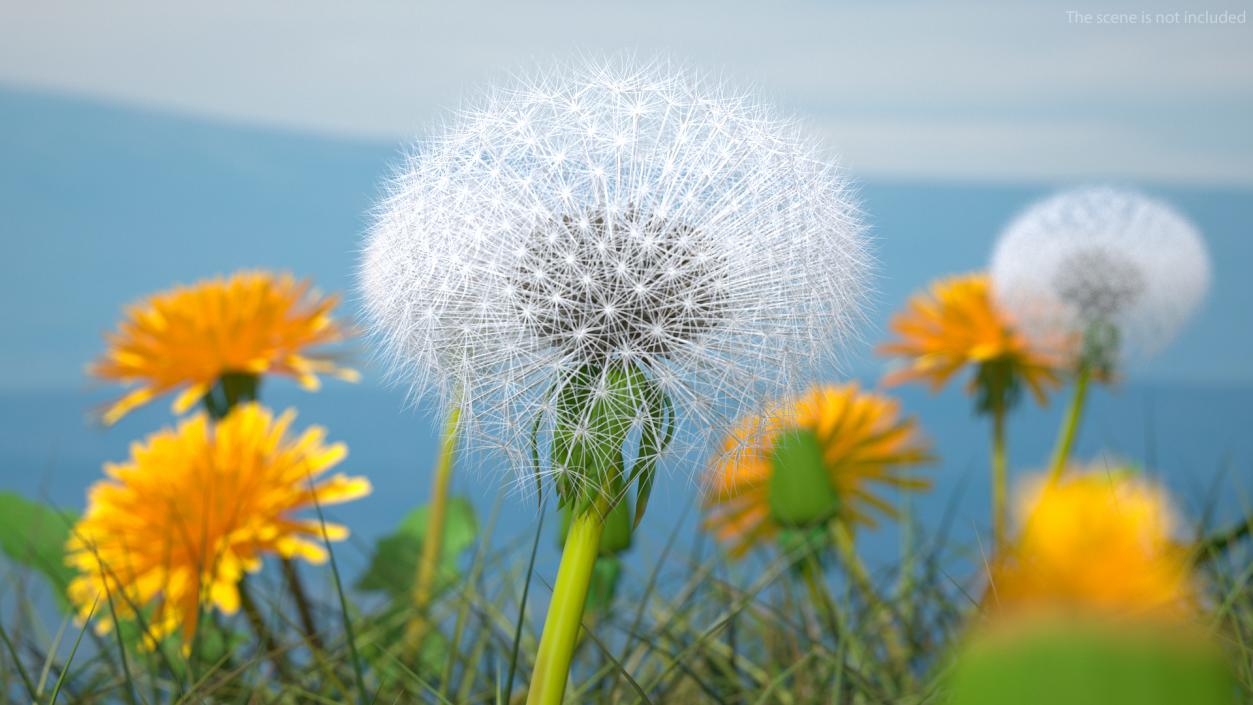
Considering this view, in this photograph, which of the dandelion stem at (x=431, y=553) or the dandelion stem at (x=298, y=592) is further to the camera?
the dandelion stem at (x=298, y=592)

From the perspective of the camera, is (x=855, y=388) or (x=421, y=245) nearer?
(x=421, y=245)

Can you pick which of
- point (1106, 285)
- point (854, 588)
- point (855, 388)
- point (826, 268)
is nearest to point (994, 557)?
point (854, 588)

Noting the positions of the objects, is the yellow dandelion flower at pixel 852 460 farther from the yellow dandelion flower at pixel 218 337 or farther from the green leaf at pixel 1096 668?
the green leaf at pixel 1096 668

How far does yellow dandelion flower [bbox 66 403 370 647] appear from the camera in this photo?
108 cm

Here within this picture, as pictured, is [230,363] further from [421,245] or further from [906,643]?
[906,643]

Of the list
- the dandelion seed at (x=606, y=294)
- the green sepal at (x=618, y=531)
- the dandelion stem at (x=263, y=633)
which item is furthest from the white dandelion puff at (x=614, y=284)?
the dandelion stem at (x=263, y=633)

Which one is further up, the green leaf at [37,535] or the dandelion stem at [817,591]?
the green leaf at [37,535]

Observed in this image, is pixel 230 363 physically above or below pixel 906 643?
above

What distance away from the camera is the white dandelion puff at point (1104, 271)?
5.16 ft

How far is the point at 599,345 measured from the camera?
2.20 ft

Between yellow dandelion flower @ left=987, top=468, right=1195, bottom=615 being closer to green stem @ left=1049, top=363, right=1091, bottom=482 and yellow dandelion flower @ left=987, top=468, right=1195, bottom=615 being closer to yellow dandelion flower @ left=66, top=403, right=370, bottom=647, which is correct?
green stem @ left=1049, top=363, right=1091, bottom=482

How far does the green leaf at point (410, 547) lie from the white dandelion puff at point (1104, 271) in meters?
0.79

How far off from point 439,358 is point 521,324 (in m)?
0.07

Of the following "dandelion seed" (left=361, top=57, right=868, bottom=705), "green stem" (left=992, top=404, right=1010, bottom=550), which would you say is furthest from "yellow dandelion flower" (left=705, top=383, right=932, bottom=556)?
"dandelion seed" (left=361, top=57, right=868, bottom=705)
